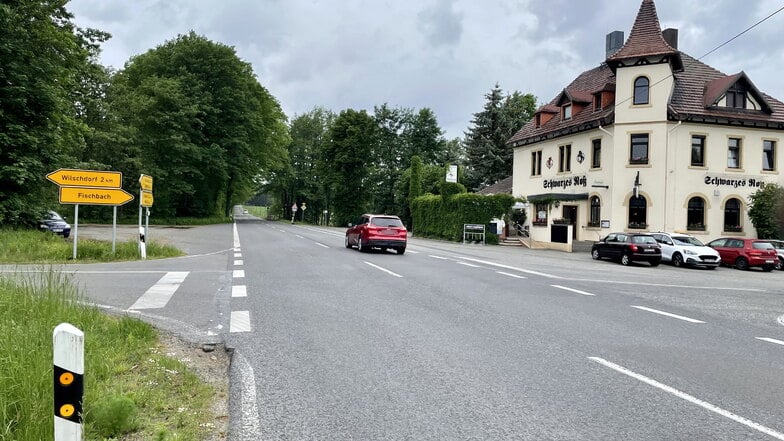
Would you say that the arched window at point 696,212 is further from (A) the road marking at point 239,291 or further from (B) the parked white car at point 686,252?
(A) the road marking at point 239,291

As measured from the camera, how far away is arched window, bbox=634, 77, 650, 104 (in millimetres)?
31047

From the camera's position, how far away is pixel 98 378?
450 cm

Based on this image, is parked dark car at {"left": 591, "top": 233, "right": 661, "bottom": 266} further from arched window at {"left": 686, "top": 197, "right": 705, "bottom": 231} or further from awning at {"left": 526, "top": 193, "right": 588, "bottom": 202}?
arched window at {"left": 686, "top": 197, "right": 705, "bottom": 231}

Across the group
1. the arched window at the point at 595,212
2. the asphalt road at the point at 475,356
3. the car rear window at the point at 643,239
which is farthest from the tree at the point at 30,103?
the arched window at the point at 595,212

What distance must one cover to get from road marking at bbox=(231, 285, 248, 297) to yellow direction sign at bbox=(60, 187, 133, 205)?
23.4ft

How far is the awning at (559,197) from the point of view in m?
34.0

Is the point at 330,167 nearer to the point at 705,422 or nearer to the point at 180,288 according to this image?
the point at 180,288

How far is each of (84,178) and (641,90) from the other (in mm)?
28846

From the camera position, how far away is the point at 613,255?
25125mm

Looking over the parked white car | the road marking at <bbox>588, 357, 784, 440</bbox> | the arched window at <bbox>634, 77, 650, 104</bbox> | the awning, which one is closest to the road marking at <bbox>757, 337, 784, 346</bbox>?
the road marking at <bbox>588, 357, 784, 440</bbox>

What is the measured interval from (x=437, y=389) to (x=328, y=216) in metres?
77.1

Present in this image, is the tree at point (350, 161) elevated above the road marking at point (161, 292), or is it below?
above

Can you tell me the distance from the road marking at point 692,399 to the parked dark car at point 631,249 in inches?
764

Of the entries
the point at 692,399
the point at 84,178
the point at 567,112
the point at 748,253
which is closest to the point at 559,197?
the point at 567,112
